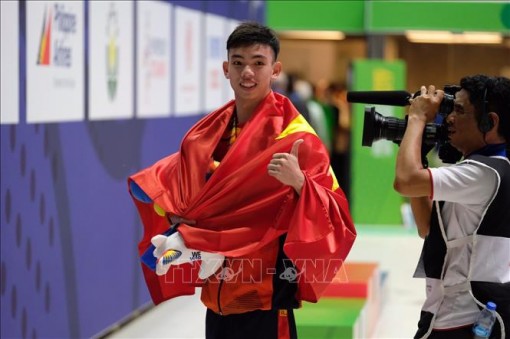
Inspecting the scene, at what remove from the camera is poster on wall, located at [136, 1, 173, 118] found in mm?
7008

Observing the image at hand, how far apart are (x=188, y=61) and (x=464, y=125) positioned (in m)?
5.27

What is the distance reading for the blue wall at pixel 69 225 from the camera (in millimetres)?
5043

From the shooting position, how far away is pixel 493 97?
319 cm

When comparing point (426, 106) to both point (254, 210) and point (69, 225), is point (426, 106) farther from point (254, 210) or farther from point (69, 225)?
point (69, 225)

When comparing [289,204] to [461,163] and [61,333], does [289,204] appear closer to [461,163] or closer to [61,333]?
[461,163]

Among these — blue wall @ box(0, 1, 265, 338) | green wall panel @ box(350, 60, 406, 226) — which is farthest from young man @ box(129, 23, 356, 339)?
green wall panel @ box(350, 60, 406, 226)

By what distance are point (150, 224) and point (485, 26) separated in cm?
932

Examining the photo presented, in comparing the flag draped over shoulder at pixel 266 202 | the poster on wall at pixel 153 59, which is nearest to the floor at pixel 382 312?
the poster on wall at pixel 153 59

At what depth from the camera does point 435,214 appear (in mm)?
3238

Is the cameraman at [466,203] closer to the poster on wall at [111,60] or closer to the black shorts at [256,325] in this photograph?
the black shorts at [256,325]

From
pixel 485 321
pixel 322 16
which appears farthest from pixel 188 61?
pixel 485 321

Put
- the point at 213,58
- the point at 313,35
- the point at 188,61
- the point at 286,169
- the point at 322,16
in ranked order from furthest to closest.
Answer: the point at 313,35 → the point at 322,16 → the point at 213,58 → the point at 188,61 → the point at 286,169

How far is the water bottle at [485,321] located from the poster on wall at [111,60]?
3468mm

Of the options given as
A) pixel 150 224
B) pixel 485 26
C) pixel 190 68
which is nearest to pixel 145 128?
pixel 190 68
